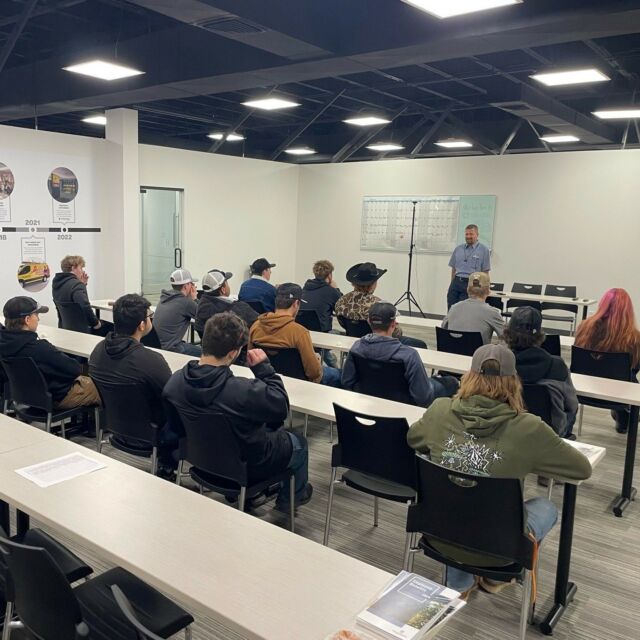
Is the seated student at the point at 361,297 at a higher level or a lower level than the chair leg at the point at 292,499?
higher

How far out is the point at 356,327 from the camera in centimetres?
534

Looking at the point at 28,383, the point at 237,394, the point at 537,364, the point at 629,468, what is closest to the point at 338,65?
the point at 537,364

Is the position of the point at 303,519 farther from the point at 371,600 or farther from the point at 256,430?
the point at 371,600

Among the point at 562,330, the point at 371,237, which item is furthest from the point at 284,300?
the point at 371,237

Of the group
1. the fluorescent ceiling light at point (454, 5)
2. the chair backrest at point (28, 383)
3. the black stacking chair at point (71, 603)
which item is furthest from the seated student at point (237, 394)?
the fluorescent ceiling light at point (454, 5)

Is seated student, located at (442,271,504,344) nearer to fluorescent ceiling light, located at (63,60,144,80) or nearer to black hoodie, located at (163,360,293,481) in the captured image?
black hoodie, located at (163,360,293,481)

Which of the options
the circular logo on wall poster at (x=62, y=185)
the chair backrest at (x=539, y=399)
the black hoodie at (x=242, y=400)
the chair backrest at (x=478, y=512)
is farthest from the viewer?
the circular logo on wall poster at (x=62, y=185)

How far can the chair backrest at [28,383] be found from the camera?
3.53m

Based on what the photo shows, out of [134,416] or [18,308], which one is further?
[18,308]

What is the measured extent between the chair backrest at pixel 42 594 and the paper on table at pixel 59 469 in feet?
1.40

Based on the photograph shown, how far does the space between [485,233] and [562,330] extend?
1998 millimetres

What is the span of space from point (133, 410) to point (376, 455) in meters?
1.27

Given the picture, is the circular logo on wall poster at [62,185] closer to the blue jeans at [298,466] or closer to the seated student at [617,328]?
the blue jeans at [298,466]

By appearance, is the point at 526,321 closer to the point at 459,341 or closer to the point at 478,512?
the point at 459,341
